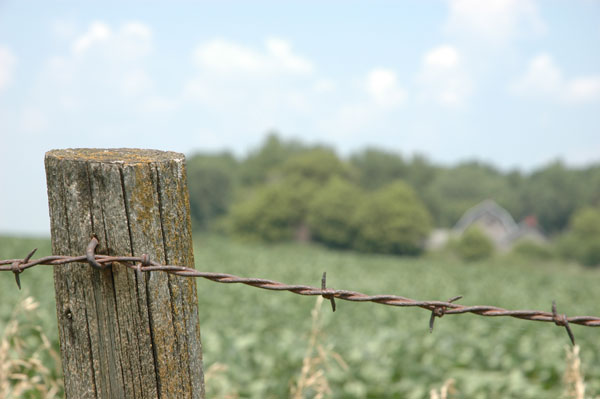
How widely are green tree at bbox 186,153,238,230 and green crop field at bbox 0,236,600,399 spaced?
43.9 m

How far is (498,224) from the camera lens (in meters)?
67.9

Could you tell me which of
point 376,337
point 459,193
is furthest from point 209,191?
point 376,337

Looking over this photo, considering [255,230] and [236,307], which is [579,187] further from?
[236,307]

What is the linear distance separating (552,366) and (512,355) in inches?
27.6

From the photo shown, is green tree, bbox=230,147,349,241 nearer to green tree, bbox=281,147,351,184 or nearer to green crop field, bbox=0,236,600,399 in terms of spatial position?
green tree, bbox=281,147,351,184

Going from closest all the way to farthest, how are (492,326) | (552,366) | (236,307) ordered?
(552,366) < (492,326) < (236,307)

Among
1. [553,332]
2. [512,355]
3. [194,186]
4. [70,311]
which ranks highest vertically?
[194,186]

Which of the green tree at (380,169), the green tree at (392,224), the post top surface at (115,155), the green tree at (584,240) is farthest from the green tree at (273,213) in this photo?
the post top surface at (115,155)

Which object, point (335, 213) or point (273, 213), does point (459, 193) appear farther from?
point (273, 213)

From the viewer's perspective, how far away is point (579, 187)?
220 ft

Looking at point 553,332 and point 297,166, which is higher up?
point 297,166

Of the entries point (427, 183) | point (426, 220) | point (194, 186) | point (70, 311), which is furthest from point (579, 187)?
point (70, 311)

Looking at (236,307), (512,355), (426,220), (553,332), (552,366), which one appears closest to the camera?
(552,366)

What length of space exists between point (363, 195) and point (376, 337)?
54770mm
